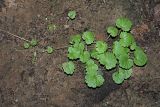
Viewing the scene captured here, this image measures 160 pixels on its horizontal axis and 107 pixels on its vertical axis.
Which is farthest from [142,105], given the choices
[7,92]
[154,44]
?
[7,92]

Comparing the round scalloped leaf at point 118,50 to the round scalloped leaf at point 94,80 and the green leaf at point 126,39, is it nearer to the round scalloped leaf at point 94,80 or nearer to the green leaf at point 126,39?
the green leaf at point 126,39

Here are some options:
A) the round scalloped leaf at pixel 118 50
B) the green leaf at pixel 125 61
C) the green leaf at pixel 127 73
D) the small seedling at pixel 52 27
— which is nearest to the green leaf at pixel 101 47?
the round scalloped leaf at pixel 118 50

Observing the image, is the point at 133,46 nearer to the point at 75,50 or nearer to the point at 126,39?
the point at 126,39

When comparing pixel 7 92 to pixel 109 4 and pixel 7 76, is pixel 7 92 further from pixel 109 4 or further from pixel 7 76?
pixel 109 4

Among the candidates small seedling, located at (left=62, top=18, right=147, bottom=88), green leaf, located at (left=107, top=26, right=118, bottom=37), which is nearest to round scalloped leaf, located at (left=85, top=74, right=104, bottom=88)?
small seedling, located at (left=62, top=18, right=147, bottom=88)

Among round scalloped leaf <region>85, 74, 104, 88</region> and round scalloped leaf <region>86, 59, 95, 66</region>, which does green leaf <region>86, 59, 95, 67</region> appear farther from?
round scalloped leaf <region>85, 74, 104, 88</region>

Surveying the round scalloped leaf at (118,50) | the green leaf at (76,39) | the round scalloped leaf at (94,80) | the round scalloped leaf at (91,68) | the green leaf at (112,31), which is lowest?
the round scalloped leaf at (94,80)

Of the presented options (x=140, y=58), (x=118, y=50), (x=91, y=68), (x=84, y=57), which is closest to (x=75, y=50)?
(x=84, y=57)
